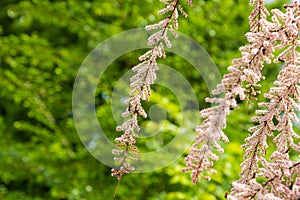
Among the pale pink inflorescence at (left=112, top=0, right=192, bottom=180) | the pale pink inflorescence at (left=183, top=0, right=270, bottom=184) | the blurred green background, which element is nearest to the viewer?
the pale pink inflorescence at (left=183, top=0, right=270, bottom=184)

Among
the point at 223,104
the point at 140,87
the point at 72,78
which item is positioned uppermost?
the point at 72,78

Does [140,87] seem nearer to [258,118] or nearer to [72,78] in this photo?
[258,118]

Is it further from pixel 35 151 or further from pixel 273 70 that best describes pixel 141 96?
pixel 273 70

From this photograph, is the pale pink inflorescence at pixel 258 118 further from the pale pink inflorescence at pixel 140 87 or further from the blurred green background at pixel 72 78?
the blurred green background at pixel 72 78

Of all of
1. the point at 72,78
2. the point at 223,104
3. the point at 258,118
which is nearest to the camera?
the point at 223,104

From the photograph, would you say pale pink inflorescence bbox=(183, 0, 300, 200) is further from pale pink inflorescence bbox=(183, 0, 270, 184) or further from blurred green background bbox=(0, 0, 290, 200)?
blurred green background bbox=(0, 0, 290, 200)

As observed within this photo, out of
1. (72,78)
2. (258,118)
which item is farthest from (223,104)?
(72,78)

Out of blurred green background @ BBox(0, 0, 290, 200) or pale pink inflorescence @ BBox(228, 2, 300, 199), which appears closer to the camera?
pale pink inflorescence @ BBox(228, 2, 300, 199)

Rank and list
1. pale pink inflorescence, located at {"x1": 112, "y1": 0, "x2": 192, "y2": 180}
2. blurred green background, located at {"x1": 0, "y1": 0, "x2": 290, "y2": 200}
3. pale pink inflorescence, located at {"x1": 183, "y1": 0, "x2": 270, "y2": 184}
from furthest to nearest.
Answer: blurred green background, located at {"x1": 0, "y1": 0, "x2": 290, "y2": 200}, pale pink inflorescence, located at {"x1": 112, "y1": 0, "x2": 192, "y2": 180}, pale pink inflorescence, located at {"x1": 183, "y1": 0, "x2": 270, "y2": 184}

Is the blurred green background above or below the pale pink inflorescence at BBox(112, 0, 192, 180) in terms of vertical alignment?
above

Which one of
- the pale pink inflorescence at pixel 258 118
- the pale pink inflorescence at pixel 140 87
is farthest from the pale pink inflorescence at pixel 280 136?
the pale pink inflorescence at pixel 140 87

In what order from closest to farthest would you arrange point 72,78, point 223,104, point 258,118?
point 223,104 → point 258,118 → point 72,78

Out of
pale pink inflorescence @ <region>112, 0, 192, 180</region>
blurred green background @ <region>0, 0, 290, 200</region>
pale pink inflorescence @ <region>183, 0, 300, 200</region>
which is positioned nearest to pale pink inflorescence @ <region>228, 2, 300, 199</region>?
pale pink inflorescence @ <region>183, 0, 300, 200</region>

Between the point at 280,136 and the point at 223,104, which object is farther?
the point at 280,136
